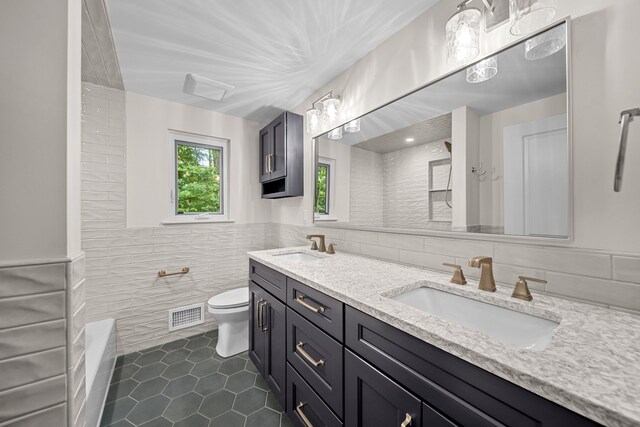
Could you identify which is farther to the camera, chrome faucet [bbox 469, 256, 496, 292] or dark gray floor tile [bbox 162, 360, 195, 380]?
dark gray floor tile [bbox 162, 360, 195, 380]

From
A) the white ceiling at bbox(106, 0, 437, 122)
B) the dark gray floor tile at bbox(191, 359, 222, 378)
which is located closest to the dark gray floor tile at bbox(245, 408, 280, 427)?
the dark gray floor tile at bbox(191, 359, 222, 378)

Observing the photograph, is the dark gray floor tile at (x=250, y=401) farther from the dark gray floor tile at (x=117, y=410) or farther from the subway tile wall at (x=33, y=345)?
the subway tile wall at (x=33, y=345)

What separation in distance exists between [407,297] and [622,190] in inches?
31.6

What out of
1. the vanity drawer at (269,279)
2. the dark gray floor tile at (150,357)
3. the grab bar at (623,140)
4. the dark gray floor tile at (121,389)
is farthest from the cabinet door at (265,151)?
the grab bar at (623,140)

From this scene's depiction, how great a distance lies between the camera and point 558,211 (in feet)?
2.95

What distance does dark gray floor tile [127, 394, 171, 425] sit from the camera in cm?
144

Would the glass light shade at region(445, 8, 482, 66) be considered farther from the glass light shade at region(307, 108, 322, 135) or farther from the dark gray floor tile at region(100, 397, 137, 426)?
the dark gray floor tile at region(100, 397, 137, 426)

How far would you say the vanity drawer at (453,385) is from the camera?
0.48 m

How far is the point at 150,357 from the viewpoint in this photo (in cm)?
206

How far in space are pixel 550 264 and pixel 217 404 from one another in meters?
1.97

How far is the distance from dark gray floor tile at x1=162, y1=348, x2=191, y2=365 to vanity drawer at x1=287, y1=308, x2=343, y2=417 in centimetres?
130

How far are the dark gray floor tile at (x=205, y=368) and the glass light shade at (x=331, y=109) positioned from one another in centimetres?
222

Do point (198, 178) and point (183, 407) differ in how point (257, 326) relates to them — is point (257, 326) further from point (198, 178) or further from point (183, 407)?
point (198, 178)

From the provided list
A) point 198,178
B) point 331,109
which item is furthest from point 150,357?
point 331,109
